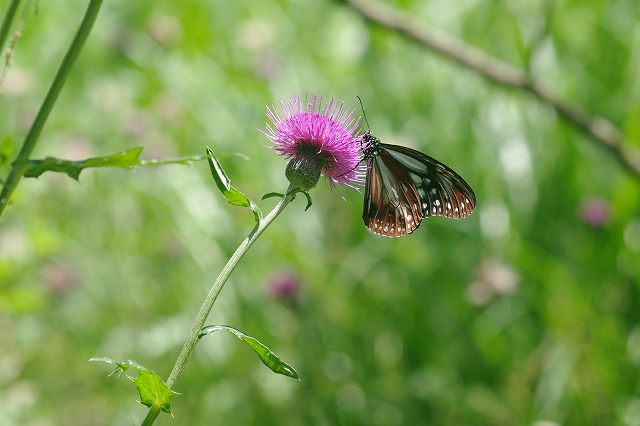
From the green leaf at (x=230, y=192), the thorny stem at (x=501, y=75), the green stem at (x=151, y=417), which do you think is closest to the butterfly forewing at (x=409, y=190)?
the green leaf at (x=230, y=192)

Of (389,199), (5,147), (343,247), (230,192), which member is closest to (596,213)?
(343,247)

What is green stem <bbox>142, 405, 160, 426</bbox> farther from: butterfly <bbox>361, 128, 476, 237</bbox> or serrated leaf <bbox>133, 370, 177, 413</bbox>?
butterfly <bbox>361, 128, 476, 237</bbox>

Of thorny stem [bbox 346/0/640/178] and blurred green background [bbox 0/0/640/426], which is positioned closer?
thorny stem [bbox 346/0/640/178]

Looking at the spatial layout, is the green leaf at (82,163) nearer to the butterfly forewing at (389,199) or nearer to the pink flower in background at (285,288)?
the butterfly forewing at (389,199)

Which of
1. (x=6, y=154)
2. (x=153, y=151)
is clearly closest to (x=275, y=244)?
(x=153, y=151)

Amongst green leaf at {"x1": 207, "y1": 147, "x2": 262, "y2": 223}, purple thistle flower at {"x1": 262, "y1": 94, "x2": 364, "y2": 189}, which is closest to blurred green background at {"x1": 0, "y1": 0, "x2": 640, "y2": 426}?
purple thistle flower at {"x1": 262, "y1": 94, "x2": 364, "y2": 189}

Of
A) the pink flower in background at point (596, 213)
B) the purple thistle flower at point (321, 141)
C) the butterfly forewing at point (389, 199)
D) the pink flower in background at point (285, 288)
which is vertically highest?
the pink flower in background at point (596, 213)
